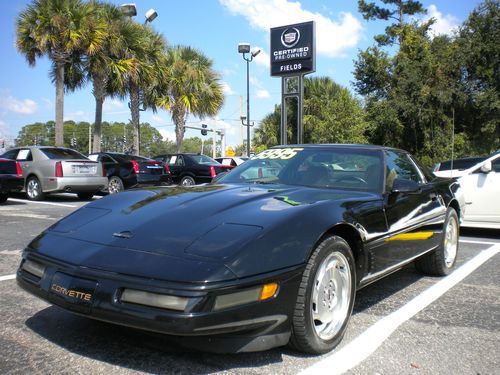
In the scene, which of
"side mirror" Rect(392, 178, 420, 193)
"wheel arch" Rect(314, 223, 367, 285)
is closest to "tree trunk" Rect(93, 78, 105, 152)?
"side mirror" Rect(392, 178, 420, 193)

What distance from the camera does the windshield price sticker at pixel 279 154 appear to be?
14.5ft

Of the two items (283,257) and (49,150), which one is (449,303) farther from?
(49,150)

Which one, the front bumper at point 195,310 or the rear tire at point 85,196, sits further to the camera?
the rear tire at point 85,196

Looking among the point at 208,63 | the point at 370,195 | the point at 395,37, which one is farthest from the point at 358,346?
the point at 395,37

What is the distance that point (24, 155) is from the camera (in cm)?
1282

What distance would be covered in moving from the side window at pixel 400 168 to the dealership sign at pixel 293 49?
44.0 feet

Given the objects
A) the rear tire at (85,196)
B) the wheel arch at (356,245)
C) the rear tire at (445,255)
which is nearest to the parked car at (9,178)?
the rear tire at (85,196)

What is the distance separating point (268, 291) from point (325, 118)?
29.8 metres

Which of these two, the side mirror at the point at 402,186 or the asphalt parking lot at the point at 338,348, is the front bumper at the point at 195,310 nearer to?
the asphalt parking lot at the point at 338,348

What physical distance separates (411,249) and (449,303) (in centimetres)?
55

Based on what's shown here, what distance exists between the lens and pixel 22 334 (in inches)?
125

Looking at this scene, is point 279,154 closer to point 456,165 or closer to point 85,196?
point 456,165

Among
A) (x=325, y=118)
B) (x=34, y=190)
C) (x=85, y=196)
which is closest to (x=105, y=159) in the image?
(x=85, y=196)

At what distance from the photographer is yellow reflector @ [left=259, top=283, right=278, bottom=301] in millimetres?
2535
